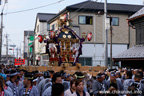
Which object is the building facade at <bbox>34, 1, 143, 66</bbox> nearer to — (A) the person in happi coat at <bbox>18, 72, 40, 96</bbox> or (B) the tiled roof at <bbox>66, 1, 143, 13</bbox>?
(B) the tiled roof at <bbox>66, 1, 143, 13</bbox>

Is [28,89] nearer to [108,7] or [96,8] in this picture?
[96,8]

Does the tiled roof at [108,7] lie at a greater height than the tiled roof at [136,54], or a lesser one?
greater

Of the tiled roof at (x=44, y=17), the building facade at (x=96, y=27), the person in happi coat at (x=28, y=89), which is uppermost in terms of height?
the tiled roof at (x=44, y=17)

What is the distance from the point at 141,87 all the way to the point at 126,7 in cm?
2708

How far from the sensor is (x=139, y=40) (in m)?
19.3

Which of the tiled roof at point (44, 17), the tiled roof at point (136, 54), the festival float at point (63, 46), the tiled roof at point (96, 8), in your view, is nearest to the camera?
the tiled roof at point (136, 54)

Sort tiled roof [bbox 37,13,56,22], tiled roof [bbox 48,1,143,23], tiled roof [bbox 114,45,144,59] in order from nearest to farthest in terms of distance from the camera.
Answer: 1. tiled roof [bbox 114,45,144,59]
2. tiled roof [bbox 48,1,143,23]
3. tiled roof [bbox 37,13,56,22]

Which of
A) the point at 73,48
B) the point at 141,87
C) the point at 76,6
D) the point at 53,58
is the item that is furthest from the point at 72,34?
the point at 141,87

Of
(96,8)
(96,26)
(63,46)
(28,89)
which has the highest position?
(96,8)

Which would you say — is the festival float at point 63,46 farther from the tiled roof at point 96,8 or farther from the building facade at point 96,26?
the tiled roof at point 96,8

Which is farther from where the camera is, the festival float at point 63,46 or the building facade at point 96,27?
the building facade at point 96,27

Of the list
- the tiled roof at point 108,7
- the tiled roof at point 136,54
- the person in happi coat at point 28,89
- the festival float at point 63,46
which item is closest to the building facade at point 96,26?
the tiled roof at point 108,7

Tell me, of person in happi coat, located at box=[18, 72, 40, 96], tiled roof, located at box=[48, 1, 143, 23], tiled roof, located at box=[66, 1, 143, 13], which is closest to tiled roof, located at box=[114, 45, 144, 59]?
person in happi coat, located at box=[18, 72, 40, 96]

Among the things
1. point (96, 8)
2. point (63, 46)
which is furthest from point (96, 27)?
point (63, 46)
